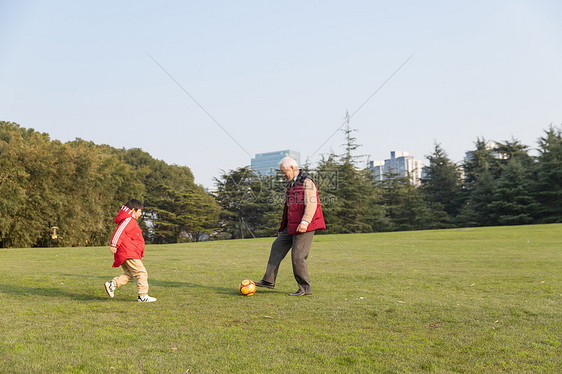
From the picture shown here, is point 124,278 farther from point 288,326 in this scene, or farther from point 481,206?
point 481,206

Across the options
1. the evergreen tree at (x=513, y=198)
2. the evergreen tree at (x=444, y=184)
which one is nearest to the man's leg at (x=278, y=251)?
the evergreen tree at (x=513, y=198)

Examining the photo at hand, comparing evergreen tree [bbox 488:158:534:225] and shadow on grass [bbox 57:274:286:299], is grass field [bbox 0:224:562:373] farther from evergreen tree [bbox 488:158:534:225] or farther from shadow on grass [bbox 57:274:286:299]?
evergreen tree [bbox 488:158:534:225]

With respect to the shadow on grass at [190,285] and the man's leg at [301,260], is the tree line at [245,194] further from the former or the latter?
the man's leg at [301,260]

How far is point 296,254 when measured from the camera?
275 inches

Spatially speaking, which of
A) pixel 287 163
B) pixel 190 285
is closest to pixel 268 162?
pixel 190 285

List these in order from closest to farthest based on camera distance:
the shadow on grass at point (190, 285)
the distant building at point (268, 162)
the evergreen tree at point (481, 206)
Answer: the shadow on grass at point (190, 285) < the evergreen tree at point (481, 206) < the distant building at point (268, 162)

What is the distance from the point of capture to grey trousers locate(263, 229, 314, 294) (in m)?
6.93

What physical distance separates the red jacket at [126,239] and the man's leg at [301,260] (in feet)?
7.72

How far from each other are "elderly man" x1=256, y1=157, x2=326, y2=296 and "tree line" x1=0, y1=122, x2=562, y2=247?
1191 inches

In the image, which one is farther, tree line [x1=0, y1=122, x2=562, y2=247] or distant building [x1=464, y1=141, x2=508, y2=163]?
distant building [x1=464, y1=141, x2=508, y2=163]

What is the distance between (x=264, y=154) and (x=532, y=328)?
2900 inches

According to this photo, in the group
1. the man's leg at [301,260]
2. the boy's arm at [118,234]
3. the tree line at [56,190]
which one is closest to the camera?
the boy's arm at [118,234]

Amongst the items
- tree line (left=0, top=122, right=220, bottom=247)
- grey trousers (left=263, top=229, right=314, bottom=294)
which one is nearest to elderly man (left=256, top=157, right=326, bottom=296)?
grey trousers (left=263, top=229, right=314, bottom=294)

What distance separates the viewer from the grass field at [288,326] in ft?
12.1
